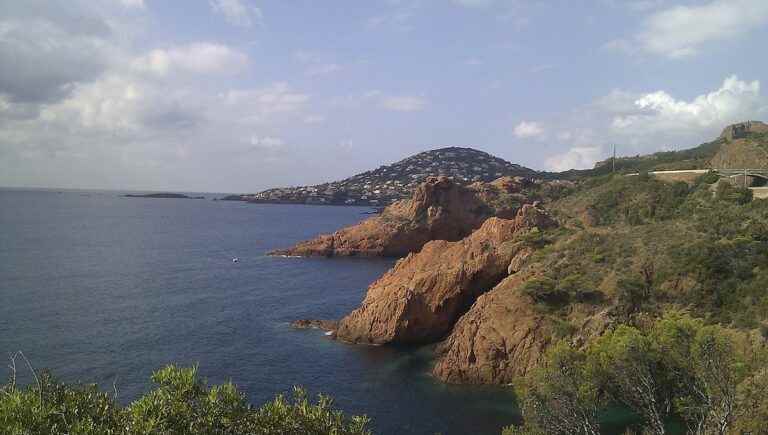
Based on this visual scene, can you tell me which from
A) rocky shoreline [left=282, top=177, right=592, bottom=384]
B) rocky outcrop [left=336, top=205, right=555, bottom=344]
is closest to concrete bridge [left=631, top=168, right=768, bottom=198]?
rocky shoreline [left=282, top=177, right=592, bottom=384]

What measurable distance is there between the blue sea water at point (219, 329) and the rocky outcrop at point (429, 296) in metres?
1.82

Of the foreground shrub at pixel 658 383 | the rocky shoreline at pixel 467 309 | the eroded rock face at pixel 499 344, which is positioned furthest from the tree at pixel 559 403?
the rocky shoreline at pixel 467 309

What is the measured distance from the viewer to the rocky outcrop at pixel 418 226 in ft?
297

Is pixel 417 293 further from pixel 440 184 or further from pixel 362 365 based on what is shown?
pixel 440 184

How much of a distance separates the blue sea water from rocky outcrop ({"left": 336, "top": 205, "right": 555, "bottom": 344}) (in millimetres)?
1822

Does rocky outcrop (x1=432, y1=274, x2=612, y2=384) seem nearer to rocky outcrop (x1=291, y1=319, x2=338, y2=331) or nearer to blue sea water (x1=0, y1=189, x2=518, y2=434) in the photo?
blue sea water (x1=0, y1=189, x2=518, y2=434)

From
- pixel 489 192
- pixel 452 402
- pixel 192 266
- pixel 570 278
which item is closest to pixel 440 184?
pixel 489 192

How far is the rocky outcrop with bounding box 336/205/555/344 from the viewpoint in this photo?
41.5 metres

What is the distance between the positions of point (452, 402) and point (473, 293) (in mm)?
13538

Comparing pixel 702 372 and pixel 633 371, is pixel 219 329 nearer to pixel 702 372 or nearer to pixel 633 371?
pixel 633 371

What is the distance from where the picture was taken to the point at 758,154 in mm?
60625

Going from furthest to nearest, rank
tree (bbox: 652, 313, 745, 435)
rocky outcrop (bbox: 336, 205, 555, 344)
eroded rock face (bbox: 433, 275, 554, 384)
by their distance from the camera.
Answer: rocky outcrop (bbox: 336, 205, 555, 344) → eroded rock face (bbox: 433, 275, 554, 384) → tree (bbox: 652, 313, 745, 435)

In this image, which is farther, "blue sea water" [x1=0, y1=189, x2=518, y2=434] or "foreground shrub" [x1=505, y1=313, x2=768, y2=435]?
"blue sea water" [x1=0, y1=189, x2=518, y2=434]

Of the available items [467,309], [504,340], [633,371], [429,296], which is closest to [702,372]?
[633,371]
